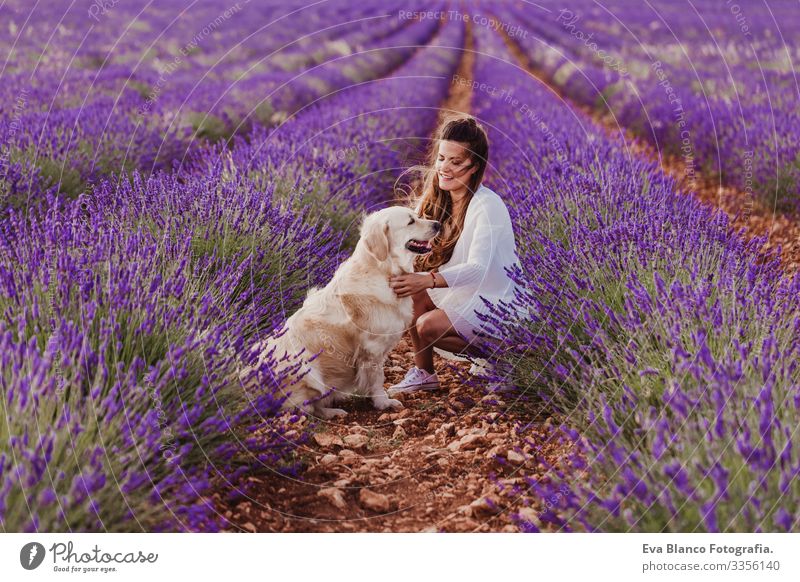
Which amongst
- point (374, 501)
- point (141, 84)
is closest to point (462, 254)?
point (374, 501)

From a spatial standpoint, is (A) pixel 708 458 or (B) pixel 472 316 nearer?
(A) pixel 708 458

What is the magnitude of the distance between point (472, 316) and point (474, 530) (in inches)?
59.6

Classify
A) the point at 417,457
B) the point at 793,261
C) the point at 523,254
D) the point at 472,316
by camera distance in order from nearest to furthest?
the point at 417,457 → the point at 472,316 → the point at 523,254 → the point at 793,261

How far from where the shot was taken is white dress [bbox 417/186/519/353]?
3.75 m

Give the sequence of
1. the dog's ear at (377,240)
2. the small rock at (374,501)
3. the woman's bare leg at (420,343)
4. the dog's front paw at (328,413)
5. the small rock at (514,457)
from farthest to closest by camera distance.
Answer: the woman's bare leg at (420,343) < the dog's front paw at (328,413) < the dog's ear at (377,240) < the small rock at (514,457) < the small rock at (374,501)

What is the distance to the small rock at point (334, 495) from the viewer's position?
2.73 m

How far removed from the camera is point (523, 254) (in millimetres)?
4465

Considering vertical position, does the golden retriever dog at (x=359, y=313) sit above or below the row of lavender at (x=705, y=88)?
below

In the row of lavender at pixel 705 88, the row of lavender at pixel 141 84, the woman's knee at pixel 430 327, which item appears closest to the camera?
the woman's knee at pixel 430 327

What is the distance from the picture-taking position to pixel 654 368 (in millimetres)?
2473

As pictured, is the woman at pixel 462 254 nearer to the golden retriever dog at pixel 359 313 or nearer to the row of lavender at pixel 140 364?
the golden retriever dog at pixel 359 313

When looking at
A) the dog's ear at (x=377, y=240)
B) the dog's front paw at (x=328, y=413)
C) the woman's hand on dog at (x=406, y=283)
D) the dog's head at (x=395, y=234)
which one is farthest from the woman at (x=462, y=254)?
the dog's front paw at (x=328, y=413)

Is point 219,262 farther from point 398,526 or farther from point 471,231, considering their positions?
point 398,526
